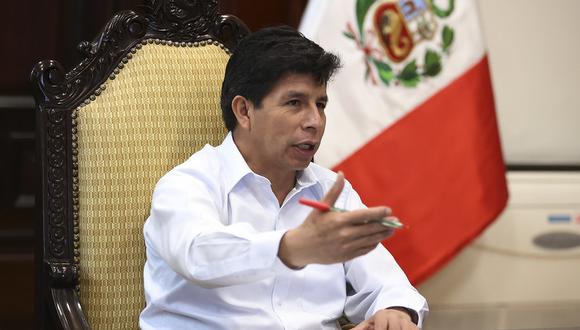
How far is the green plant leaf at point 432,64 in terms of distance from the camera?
296 cm

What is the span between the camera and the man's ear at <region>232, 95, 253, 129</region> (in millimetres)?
2012

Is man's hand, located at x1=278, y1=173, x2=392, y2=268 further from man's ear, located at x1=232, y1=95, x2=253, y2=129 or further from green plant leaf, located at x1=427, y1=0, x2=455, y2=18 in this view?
green plant leaf, located at x1=427, y1=0, x2=455, y2=18

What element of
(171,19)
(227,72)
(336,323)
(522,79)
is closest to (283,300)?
(336,323)

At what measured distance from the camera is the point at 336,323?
2039mm

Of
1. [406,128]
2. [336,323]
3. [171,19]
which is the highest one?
[171,19]

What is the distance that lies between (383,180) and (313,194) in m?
0.84

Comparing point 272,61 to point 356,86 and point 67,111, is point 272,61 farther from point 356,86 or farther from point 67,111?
point 356,86

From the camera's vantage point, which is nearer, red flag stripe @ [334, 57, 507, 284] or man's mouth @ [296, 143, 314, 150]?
man's mouth @ [296, 143, 314, 150]

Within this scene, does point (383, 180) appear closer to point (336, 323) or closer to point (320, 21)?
point (320, 21)

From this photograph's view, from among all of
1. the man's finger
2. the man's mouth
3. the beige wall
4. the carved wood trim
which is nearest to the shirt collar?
the man's mouth

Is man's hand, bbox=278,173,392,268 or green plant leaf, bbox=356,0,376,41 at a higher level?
green plant leaf, bbox=356,0,376,41

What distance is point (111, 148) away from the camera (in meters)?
2.09

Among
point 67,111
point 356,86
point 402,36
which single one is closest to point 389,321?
point 67,111

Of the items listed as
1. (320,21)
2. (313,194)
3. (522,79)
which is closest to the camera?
(313,194)
